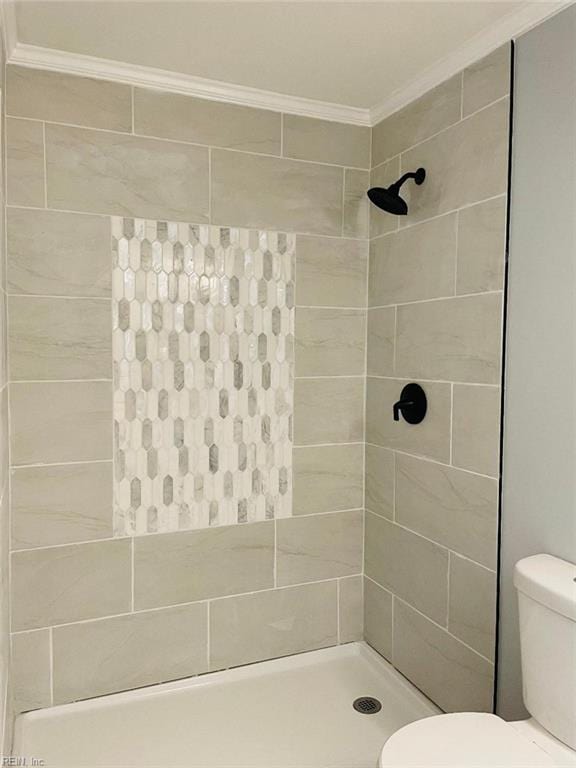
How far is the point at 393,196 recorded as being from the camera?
197cm

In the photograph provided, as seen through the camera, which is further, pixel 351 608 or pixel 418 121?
pixel 351 608

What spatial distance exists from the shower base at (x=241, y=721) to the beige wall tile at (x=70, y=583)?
0.31 metres

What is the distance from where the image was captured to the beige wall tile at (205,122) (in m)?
1.99

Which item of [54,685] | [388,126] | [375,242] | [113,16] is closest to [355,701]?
[54,685]

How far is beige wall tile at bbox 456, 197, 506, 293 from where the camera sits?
5.55 feet

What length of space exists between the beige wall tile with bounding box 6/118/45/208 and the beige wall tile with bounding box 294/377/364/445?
1078mm

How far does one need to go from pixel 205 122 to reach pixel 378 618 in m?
1.92

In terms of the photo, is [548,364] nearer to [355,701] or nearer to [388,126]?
[388,126]

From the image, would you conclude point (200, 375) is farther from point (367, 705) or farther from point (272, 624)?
point (367, 705)

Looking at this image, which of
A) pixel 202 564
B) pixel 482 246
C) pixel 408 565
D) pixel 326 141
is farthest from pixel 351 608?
pixel 326 141

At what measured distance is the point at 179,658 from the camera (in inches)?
84.0

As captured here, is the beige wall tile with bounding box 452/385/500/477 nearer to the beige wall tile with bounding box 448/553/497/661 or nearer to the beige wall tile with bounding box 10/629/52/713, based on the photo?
the beige wall tile with bounding box 448/553/497/661

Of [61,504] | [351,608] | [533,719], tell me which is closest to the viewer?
[533,719]

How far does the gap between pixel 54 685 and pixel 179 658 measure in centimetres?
41
